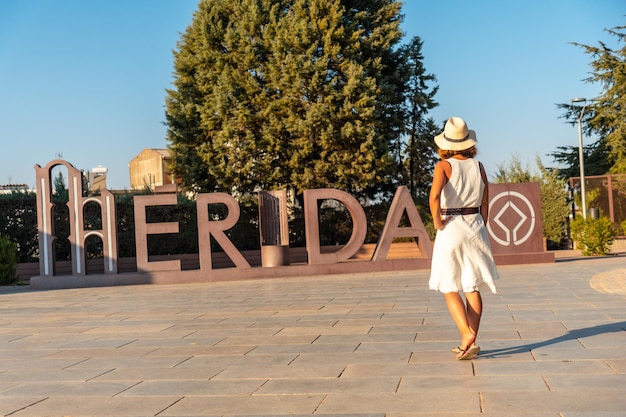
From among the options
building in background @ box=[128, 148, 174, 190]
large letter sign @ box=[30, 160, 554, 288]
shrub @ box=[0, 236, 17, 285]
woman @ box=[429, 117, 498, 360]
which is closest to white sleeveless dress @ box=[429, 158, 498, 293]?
woman @ box=[429, 117, 498, 360]

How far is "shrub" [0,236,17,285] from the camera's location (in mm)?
19688

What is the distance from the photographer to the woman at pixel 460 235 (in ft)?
22.1

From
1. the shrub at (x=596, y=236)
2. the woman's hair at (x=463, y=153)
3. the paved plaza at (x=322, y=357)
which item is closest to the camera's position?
the paved plaza at (x=322, y=357)

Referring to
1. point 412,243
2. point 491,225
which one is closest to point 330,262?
point 491,225

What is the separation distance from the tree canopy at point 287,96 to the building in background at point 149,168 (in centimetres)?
3020

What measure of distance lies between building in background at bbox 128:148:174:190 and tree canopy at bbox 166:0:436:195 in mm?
30198

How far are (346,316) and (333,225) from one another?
17.7m

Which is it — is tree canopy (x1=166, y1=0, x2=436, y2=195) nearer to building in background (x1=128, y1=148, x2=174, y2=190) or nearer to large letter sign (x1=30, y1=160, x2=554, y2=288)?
large letter sign (x1=30, y1=160, x2=554, y2=288)

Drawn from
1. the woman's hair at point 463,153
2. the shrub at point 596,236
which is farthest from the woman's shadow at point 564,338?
the shrub at point 596,236

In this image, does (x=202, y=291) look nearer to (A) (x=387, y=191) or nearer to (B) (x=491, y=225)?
(B) (x=491, y=225)

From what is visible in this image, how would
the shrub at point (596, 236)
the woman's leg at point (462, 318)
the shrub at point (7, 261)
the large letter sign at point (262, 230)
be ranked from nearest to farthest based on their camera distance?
the woman's leg at point (462, 318)
the large letter sign at point (262, 230)
the shrub at point (7, 261)
the shrub at point (596, 236)

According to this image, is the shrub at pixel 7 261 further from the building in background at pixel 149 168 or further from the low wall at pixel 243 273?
the building in background at pixel 149 168

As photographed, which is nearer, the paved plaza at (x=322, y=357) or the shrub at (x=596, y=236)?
the paved plaza at (x=322, y=357)

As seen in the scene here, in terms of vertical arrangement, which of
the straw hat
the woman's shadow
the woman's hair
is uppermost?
the straw hat
